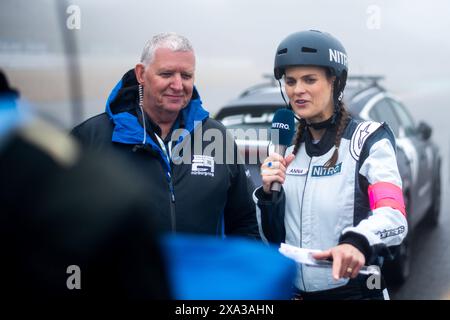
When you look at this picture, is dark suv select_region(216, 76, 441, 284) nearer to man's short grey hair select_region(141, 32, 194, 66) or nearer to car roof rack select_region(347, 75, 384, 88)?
car roof rack select_region(347, 75, 384, 88)

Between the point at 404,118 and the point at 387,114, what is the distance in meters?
0.58

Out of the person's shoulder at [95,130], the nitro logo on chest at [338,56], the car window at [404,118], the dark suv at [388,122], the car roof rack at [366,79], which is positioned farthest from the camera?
the car window at [404,118]

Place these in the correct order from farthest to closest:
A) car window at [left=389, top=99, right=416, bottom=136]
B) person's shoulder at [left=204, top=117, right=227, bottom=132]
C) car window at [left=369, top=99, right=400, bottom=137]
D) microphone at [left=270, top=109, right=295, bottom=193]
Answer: car window at [left=389, top=99, right=416, bottom=136], car window at [left=369, top=99, right=400, bottom=137], person's shoulder at [left=204, top=117, right=227, bottom=132], microphone at [left=270, top=109, right=295, bottom=193]

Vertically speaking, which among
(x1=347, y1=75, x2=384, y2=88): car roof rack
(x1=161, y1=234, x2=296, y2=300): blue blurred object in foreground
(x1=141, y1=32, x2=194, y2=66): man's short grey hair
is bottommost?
(x1=161, y1=234, x2=296, y2=300): blue blurred object in foreground

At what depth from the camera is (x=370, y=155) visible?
2.18m

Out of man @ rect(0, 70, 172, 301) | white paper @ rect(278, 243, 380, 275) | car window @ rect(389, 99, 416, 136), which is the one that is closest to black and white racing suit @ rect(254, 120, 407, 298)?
white paper @ rect(278, 243, 380, 275)

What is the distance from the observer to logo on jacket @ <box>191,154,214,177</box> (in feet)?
8.64

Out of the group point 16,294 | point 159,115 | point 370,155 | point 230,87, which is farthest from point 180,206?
point 230,87

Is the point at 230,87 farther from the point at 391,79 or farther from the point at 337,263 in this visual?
the point at 337,263

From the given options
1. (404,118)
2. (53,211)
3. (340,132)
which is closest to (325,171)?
(340,132)

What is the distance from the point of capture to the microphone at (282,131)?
237 cm

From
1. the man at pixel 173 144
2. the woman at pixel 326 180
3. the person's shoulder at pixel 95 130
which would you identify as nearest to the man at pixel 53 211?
the woman at pixel 326 180

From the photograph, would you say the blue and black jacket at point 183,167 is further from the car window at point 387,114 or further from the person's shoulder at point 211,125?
the car window at point 387,114
